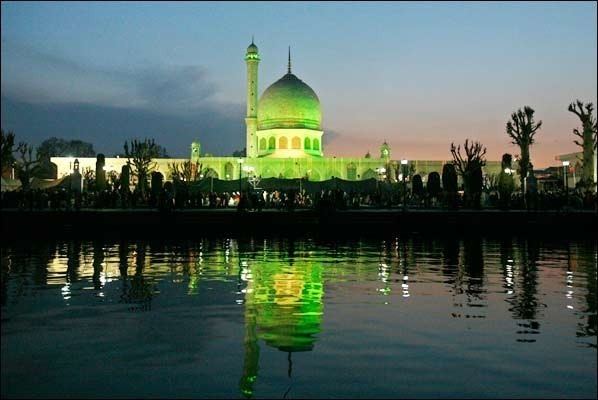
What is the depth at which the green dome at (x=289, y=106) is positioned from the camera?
87750 mm

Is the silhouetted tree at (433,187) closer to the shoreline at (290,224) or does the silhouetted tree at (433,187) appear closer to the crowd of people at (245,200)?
the crowd of people at (245,200)

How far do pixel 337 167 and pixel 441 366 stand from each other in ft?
274

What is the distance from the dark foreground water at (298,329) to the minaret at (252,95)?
247 feet

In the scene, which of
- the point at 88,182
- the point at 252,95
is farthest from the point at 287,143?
the point at 88,182

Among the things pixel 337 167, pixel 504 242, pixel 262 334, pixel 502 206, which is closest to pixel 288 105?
pixel 337 167

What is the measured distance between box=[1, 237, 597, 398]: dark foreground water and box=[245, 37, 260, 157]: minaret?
75352 mm

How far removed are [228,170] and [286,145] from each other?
26.0 feet

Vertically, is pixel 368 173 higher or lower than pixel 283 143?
lower

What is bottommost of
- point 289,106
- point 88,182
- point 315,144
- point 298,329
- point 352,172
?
point 298,329

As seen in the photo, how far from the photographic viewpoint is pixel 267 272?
1335 centimetres

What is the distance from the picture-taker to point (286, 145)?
8938cm

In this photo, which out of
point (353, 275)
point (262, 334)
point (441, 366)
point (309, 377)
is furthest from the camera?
point (353, 275)

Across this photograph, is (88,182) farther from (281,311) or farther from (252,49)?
(281,311)

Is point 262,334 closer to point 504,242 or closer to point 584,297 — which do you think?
→ point 584,297
